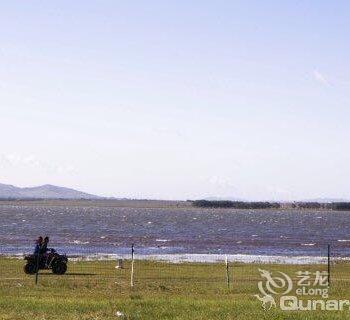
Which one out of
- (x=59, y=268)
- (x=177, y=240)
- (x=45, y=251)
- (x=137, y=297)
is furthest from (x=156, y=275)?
(x=177, y=240)

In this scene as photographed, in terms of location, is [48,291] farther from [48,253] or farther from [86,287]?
[48,253]

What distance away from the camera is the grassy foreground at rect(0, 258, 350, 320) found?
1759cm

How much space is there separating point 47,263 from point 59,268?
25.5 inches

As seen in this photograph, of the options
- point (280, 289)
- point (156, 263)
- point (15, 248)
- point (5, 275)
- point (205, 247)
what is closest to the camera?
point (280, 289)

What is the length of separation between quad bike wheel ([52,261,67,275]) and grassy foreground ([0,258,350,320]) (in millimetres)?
340

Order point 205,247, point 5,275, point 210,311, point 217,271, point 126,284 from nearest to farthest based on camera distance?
point 210,311 < point 126,284 < point 5,275 < point 217,271 < point 205,247

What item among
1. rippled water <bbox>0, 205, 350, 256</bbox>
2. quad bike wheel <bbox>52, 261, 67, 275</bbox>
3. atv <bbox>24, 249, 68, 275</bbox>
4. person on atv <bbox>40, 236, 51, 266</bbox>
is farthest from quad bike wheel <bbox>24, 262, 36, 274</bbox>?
rippled water <bbox>0, 205, 350, 256</bbox>

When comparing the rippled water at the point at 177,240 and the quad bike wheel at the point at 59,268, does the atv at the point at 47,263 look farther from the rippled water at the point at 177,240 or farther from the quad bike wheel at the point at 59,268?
the rippled water at the point at 177,240

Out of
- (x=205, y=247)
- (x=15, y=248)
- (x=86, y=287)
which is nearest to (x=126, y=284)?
(x=86, y=287)

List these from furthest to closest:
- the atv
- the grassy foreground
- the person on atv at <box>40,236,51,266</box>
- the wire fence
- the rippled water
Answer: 1. the rippled water
2. the person on atv at <box>40,236,51,266</box>
3. the atv
4. the wire fence
5. the grassy foreground

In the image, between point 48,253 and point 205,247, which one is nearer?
point 48,253

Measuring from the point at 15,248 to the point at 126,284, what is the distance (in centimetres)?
3833

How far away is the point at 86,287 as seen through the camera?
26234 millimetres

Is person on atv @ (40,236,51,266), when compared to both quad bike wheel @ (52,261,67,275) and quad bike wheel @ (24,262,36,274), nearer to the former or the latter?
quad bike wheel @ (52,261,67,275)
